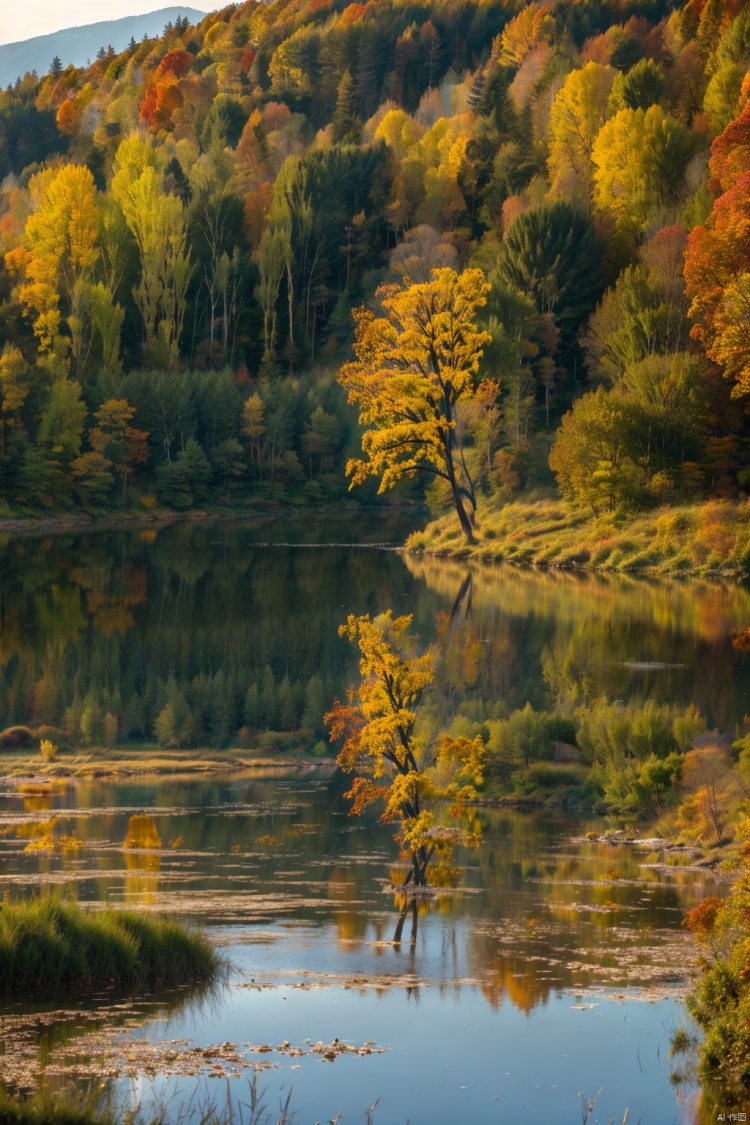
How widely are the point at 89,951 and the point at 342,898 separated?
430 centimetres

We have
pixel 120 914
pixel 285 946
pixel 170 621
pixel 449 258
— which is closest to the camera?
pixel 120 914

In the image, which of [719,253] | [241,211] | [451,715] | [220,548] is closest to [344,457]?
[241,211]

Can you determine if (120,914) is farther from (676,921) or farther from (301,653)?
(301,653)

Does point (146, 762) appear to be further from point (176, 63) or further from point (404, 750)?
point (176, 63)

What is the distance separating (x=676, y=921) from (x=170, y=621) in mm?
26390

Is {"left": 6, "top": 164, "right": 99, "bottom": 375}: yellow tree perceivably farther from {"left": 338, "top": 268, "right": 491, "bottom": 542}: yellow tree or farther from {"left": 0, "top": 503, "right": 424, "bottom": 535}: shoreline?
{"left": 338, "top": 268, "right": 491, "bottom": 542}: yellow tree

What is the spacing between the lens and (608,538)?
53625 millimetres

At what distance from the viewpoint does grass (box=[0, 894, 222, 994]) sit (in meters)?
12.9

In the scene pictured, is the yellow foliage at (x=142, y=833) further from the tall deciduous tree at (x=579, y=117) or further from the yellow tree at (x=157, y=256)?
the yellow tree at (x=157, y=256)

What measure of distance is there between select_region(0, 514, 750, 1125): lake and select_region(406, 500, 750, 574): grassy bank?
32.4ft

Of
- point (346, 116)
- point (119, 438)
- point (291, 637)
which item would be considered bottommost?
point (291, 637)

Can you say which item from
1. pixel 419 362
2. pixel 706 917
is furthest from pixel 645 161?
pixel 706 917

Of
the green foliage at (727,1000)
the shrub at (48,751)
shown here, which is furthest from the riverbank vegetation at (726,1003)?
the shrub at (48,751)

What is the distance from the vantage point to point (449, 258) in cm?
8338
